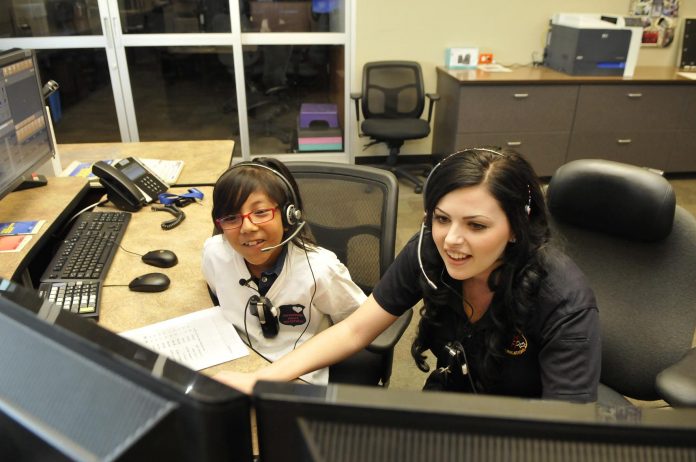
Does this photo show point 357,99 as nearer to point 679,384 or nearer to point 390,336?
point 390,336

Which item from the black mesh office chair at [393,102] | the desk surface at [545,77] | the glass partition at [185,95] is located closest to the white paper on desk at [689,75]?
the desk surface at [545,77]

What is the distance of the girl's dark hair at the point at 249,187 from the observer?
128 centimetres

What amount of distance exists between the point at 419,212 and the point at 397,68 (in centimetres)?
113

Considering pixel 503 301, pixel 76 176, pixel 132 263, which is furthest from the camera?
A: pixel 76 176

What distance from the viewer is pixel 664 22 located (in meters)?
4.09

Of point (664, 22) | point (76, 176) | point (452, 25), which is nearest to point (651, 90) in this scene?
point (664, 22)

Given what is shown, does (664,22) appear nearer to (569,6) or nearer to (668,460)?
(569,6)

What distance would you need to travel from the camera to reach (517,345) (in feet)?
3.66

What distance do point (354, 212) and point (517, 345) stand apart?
0.65 metres

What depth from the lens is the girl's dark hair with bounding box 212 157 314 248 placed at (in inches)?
50.4

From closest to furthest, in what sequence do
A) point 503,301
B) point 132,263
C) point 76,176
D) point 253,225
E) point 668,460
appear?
point 668,460
point 503,301
point 253,225
point 132,263
point 76,176

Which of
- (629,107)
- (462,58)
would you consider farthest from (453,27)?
(629,107)

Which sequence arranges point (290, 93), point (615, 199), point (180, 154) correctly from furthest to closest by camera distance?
1. point (290, 93)
2. point (180, 154)
3. point (615, 199)

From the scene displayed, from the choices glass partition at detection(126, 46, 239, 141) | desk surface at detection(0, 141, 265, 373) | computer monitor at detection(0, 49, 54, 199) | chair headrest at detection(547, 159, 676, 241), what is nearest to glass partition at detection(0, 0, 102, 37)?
glass partition at detection(126, 46, 239, 141)
